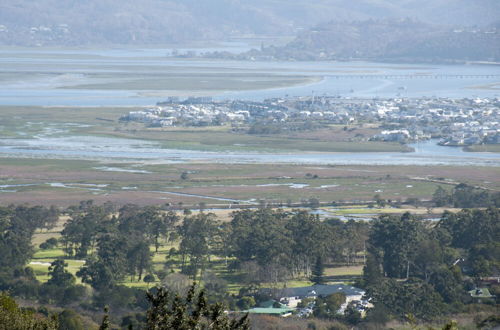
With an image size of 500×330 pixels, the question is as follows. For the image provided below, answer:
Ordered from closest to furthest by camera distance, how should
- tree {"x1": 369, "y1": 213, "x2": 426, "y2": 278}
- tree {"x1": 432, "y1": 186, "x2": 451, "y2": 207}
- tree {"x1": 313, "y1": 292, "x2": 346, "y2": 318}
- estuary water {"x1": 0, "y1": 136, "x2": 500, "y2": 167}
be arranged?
tree {"x1": 313, "y1": 292, "x2": 346, "y2": 318} < tree {"x1": 369, "y1": 213, "x2": 426, "y2": 278} < tree {"x1": 432, "y1": 186, "x2": 451, "y2": 207} < estuary water {"x1": 0, "y1": 136, "x2": 500, "y2": 167}

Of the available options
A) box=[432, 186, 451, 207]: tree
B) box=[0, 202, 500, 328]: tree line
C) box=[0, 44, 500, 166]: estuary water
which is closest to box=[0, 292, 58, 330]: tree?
box=[0, 202, 500, 328]: tree line

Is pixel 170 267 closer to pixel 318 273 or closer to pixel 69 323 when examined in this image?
pixel 318 273

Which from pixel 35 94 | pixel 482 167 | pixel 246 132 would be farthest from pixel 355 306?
pixel 35 94

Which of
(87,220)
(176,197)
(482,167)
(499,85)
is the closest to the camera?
(87,220)

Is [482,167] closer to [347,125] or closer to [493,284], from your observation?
[347,125]

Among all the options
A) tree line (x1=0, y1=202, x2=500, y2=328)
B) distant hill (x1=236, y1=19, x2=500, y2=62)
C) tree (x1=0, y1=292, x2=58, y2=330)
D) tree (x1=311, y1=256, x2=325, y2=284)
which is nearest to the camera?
tree (x1=0, y1=292, x2=58, y2=330)

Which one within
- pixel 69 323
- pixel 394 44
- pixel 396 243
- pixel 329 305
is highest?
pixel 394 44

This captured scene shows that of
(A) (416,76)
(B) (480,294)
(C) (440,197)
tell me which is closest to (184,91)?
(A) (416,76)

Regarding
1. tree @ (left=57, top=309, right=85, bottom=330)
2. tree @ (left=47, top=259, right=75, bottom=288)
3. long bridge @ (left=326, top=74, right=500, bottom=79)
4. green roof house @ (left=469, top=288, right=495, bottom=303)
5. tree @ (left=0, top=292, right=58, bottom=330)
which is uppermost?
tree @ (left=0, top=292, right=58, bottom=330)

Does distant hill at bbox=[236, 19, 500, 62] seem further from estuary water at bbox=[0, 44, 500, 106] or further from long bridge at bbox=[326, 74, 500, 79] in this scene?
long bridge at bbox=[326, 74, 500, 79]
